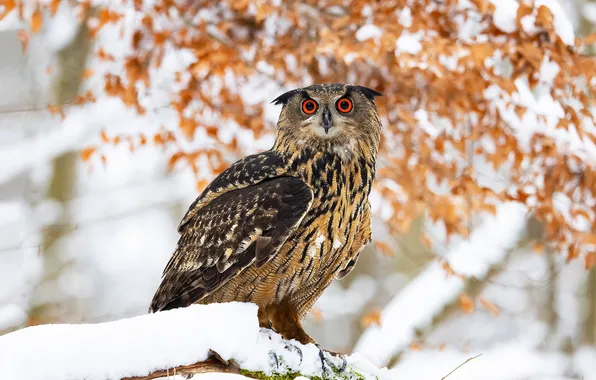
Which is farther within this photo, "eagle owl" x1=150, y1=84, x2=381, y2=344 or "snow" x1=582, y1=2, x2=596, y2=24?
"snow" x1=582, y1=2, x2=596, y2=24

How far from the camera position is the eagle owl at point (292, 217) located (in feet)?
9.89

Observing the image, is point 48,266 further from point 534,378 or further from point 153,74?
point 534,378

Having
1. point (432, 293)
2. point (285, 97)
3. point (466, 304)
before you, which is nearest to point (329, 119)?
point (285, 97)

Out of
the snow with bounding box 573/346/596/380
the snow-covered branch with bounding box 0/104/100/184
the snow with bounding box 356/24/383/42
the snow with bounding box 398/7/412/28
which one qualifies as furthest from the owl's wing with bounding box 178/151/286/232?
the snow with bounding box 573/346/596/380

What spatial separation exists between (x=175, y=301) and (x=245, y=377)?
0.92 m

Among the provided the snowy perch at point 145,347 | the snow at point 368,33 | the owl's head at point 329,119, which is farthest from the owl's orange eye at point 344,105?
the snow at point 368,33

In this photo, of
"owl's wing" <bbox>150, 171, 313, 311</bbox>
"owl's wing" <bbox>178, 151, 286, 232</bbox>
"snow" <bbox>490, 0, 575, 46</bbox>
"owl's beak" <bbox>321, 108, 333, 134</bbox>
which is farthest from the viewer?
"snow" <bbox>490, 0, 575, 46</bbox>

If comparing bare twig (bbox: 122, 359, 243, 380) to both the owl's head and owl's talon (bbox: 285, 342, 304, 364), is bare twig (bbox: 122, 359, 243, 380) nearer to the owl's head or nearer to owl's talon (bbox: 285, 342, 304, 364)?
owl's talon (bbox: 285, 342, 304, 364)

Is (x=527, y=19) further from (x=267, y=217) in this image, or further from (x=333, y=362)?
(x=333, y=362)

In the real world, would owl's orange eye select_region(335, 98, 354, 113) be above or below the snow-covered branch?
below

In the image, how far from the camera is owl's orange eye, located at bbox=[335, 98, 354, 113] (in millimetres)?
3188

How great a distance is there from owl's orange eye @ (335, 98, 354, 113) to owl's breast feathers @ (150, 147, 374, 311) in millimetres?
228

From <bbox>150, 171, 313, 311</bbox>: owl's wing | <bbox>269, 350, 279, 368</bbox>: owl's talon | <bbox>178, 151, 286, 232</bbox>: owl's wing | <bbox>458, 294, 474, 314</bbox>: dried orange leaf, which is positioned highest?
<bbox>458, 294, 474, 314</bbox>: dried orange leaf

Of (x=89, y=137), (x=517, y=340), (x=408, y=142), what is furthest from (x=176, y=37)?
(x=517, y=340)
